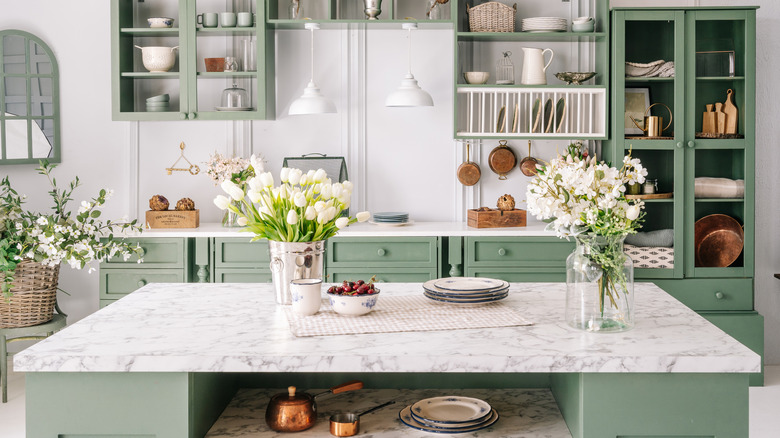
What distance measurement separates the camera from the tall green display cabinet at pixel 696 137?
4438 millimetres

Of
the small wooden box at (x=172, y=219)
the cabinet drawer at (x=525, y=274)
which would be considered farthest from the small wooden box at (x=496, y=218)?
the small wooden box at (x=172, y=219)

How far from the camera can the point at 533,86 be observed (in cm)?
462

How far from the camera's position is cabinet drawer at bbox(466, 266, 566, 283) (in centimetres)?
439

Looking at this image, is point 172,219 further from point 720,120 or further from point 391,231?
point 720,120

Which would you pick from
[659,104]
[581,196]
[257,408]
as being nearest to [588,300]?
[581,196]

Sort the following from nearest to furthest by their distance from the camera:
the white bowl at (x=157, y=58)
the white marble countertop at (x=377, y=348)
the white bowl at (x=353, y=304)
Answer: the white marble countertop at (x=377, y=348), the white bowl at (x=353, y=304), the white bowl at (x=157, y=58)

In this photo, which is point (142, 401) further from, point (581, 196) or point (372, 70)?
point (372, 70)

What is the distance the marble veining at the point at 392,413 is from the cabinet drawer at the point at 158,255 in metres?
2.17

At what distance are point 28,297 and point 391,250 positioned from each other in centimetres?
205

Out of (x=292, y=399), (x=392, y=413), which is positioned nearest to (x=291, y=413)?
(x=292, y=399)

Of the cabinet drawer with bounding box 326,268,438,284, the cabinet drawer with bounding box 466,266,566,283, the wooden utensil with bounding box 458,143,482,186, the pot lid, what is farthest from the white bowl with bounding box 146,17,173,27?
the pot lid

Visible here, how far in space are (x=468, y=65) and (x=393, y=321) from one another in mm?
3086

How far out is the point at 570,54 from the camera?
4910mm

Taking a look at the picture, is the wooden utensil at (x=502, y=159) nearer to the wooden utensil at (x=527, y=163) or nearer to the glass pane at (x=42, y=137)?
the wooden utensil at (x=527, y=163)
